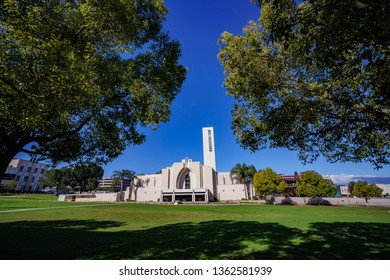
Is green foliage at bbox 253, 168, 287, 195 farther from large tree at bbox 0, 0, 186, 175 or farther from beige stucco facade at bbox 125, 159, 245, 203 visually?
large tree at bbox 0, 0, 186, 175

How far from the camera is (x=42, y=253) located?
5.86 meters

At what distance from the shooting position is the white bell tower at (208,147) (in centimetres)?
7712

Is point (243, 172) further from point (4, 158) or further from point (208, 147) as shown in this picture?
point (4, 158)

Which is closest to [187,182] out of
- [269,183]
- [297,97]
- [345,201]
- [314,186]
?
[269,183]

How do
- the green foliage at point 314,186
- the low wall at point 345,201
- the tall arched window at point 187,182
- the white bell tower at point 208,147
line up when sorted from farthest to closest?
the white bell tower at point 208,147
the tall arched window at point 187,182
the low wall at point 345,201
the green foliage at point 314,186

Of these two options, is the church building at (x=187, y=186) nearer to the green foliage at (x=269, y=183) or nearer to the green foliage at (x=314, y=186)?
Answer: the green foliage at (x=269, y=183)

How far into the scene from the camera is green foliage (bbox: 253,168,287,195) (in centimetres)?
4975

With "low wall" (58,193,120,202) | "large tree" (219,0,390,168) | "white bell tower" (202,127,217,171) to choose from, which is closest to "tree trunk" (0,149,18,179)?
"large tree" (219,0,390,168)

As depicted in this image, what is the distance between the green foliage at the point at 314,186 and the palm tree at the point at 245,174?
16.5m

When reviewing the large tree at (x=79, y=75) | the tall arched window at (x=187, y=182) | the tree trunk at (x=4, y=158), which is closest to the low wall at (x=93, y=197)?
the tall arched window at (x=187, y=182)

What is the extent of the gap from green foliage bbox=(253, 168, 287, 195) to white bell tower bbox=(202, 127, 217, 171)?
25669 millimetres

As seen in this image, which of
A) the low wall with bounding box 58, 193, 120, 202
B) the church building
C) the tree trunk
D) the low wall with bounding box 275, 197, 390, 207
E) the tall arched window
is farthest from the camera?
the tall arched window

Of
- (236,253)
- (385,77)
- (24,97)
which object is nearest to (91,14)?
(24,97)

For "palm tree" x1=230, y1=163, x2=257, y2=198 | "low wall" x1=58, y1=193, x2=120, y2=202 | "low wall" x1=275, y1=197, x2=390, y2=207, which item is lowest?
"low wall" x1=275, y1=197, x2=390, y2=207
